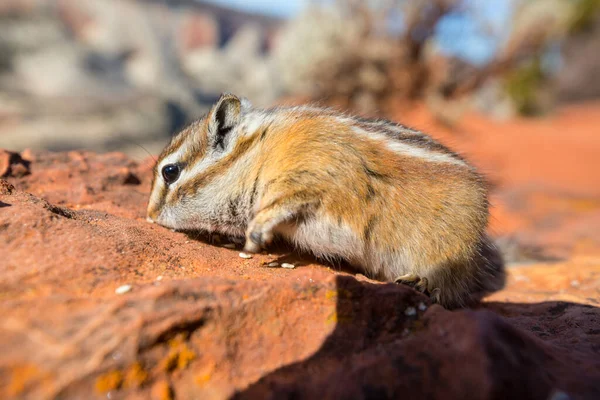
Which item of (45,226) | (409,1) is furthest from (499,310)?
(409,1)

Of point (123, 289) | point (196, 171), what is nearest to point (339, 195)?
point (196, 171)

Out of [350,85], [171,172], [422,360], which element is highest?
[350,85]

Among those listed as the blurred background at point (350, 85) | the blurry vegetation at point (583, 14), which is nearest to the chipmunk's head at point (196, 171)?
the blurred background at point (350, 85)

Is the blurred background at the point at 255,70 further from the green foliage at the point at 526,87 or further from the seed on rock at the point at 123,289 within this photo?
the seed on rock at the point at 123,289

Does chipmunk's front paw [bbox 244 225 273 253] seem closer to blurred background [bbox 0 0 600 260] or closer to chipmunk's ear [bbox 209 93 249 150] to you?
chipmunk's ear [bbox 209 93 249 150]

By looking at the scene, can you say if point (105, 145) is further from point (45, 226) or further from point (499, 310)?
point (499, 310)

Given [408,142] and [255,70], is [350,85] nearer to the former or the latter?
[255,70]

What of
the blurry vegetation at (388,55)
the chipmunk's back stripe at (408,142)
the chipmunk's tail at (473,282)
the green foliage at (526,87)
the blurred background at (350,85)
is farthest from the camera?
the green foliage at (526,87)
